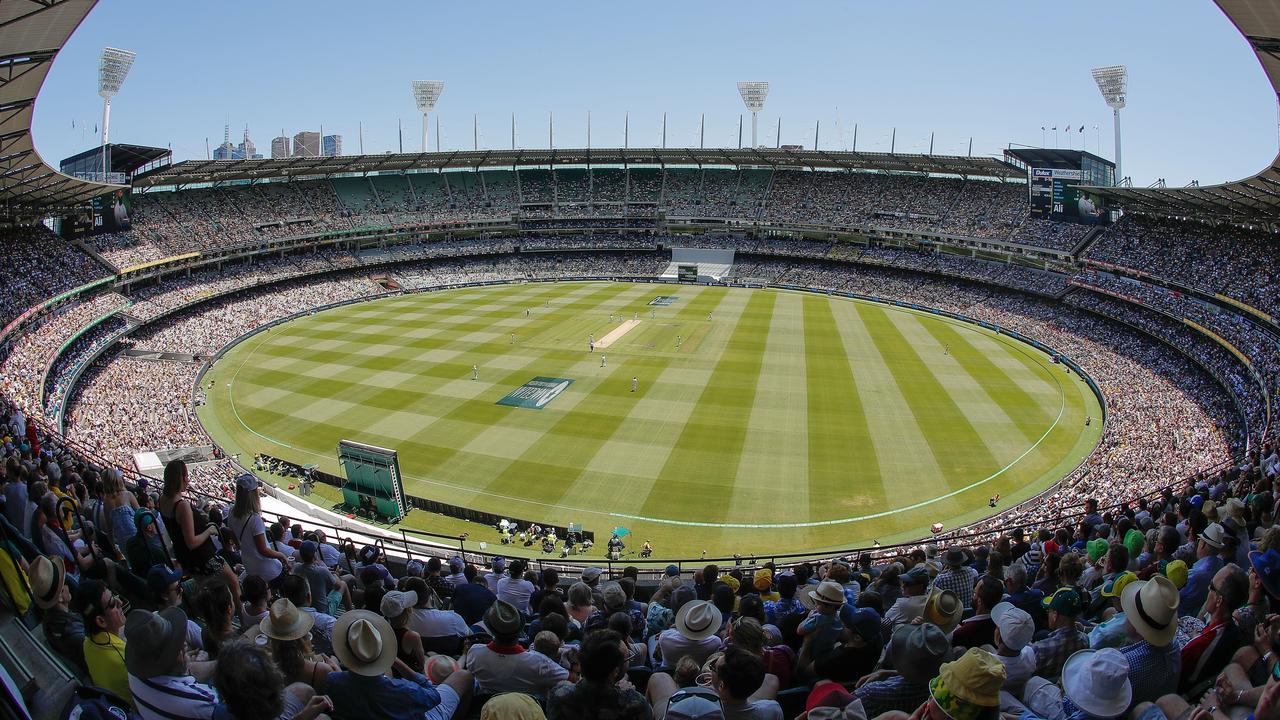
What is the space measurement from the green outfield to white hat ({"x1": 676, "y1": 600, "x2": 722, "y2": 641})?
18068mm

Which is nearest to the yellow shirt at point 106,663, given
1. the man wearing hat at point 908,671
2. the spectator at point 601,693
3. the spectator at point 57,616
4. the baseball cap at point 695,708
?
the spectator at point 57,616

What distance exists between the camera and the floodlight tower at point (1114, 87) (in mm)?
67625

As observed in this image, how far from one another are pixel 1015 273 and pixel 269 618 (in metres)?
70.9

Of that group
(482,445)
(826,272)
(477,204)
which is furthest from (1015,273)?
(477,204)

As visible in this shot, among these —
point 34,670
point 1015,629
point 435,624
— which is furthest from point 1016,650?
point 34,670

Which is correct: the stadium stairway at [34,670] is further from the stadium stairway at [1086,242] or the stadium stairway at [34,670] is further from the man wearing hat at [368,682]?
the stadium stairway at [1086,242]

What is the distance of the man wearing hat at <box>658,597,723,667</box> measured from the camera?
246 inches

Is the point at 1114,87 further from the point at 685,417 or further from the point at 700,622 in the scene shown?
the point at 700,622

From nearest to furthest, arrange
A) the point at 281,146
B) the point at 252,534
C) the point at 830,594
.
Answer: the point at 830,594 < the point at 252,534 < the point at 281,146

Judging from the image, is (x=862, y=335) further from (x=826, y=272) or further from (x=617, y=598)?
(x=617, y=598)

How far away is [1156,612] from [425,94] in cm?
10462

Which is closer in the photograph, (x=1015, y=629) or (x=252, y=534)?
(x=1015, y=629)

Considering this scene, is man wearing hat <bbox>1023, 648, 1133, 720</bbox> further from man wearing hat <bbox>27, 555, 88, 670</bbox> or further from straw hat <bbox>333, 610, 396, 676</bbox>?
man wearing hat <bbox>27, 555, 88, 670</bbox>

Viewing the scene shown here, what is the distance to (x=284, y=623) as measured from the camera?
16.1 ft
